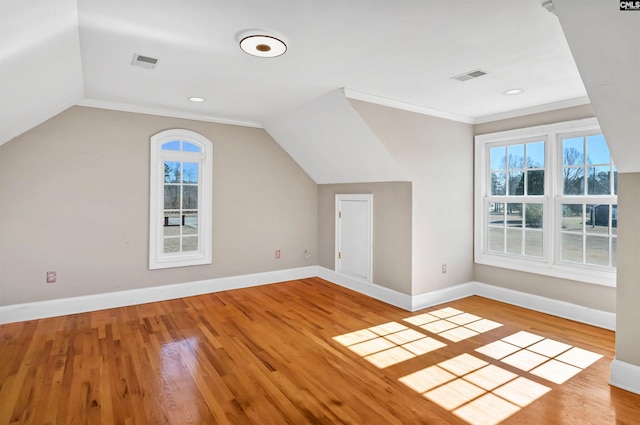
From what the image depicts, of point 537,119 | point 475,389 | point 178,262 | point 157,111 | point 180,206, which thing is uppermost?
point 157,111

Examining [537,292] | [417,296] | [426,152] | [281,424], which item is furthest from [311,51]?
[537,292]

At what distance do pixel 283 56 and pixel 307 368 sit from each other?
2426mm

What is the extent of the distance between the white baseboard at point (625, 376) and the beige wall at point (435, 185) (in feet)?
6.21

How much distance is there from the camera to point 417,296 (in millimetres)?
4055

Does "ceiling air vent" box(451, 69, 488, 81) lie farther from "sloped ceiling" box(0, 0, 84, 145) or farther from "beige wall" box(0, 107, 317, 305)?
"beige wall" box(0, 107, 317, 305)

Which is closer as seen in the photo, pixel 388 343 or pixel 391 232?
pixel 388 343

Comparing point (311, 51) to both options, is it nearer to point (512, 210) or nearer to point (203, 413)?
point (203, 413)

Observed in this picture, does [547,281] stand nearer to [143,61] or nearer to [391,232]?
[391,232]

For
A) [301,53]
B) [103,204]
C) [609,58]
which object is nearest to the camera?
[609,58]

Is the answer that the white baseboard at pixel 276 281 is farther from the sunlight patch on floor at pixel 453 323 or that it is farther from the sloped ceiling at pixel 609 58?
the sloped ceiling at pixel 609 58

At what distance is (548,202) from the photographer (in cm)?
395

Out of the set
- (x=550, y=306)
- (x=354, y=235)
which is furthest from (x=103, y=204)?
(x=550, y=306)

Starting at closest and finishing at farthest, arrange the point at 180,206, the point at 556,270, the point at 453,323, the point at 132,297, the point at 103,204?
the point at 453,323 → the point at 556,270 → the point at 103,204 → the point at 132,297 → the point at 180,206

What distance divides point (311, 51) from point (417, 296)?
2958 mm
